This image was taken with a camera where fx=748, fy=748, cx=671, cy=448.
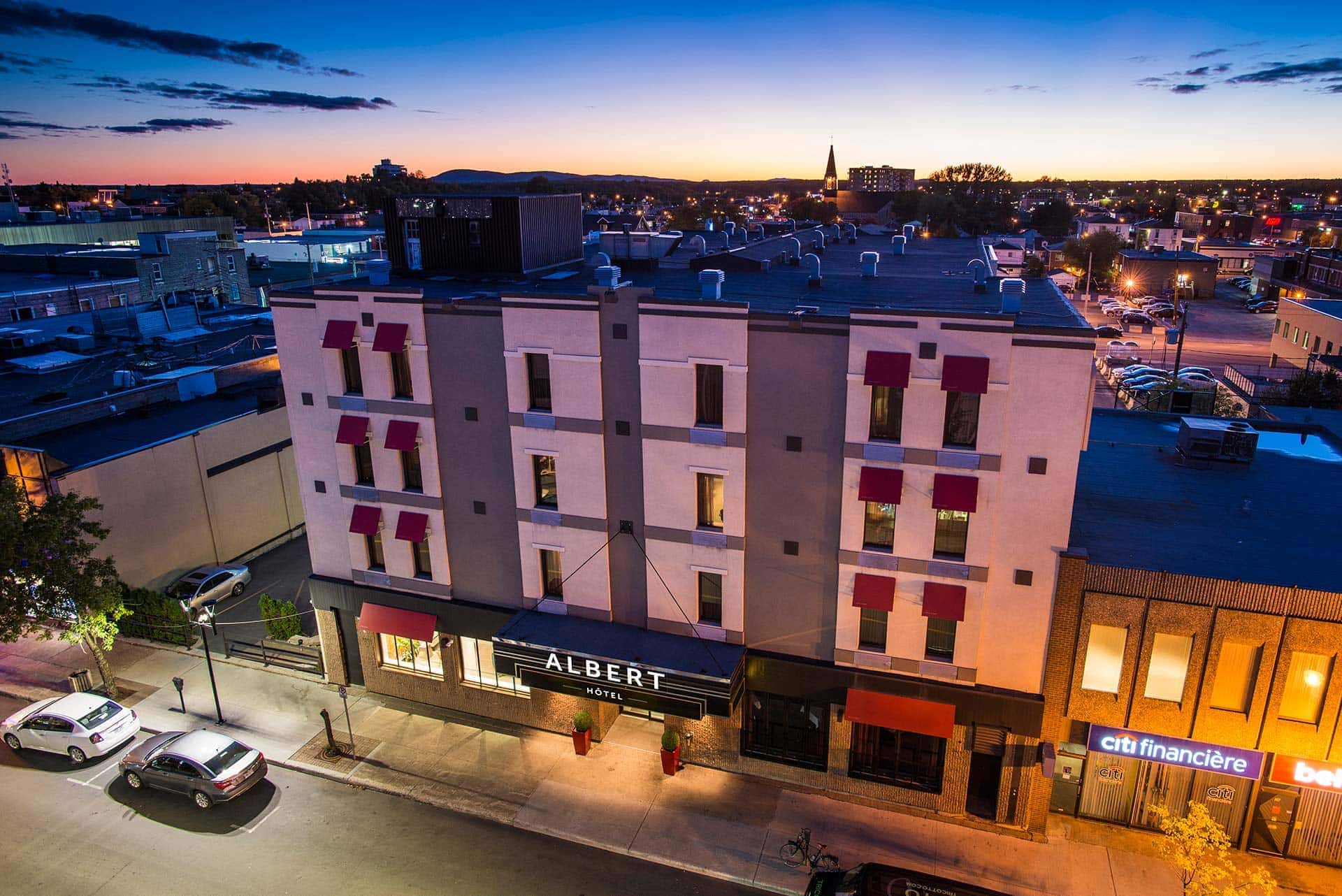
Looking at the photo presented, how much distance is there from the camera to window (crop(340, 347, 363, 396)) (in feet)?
86.7

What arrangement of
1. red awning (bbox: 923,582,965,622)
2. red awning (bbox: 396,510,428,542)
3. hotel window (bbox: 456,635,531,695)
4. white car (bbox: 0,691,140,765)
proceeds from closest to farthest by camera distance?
1. red awning (bbox: 923,582,965,622)
2. white car (bbox: 0,691,140,765)
3. red awning (bbox: 396,510,428,542)
4. hotel window (bbox: 456,635,531,695)

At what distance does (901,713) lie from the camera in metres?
22.3

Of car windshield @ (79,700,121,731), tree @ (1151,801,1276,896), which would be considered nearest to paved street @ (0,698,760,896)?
car windshield @ (79,700,121,731)

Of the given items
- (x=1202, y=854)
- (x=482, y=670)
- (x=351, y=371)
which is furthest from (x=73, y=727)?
(x=1202, y=854)

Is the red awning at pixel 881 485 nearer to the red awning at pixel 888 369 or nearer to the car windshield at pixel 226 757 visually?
the red awning at pixel 888 369

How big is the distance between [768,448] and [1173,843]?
1444 centimetres

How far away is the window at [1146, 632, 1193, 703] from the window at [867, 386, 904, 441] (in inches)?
355

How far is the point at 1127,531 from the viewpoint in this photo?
23.1 meters

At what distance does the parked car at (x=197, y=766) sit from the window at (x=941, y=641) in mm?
21924

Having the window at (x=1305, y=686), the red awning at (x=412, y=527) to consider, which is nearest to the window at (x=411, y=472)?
the red awning at (x=412, y=527)

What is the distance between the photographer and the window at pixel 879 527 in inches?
868

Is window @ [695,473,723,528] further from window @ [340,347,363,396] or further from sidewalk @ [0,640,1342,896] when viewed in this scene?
window @ [340,347,363,396]

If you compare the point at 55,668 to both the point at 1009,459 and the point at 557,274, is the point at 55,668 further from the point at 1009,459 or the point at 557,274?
the point at 1009,459

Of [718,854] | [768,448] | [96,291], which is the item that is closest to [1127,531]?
[768,448]
